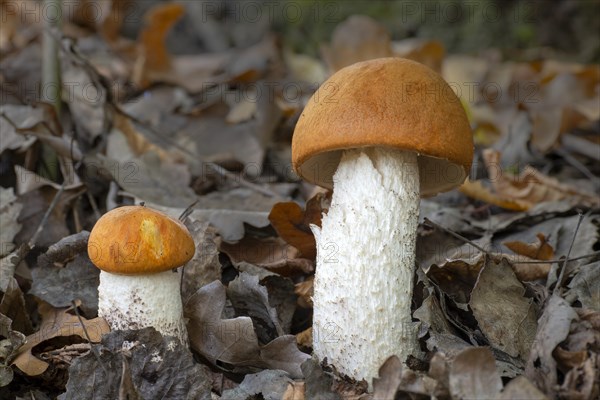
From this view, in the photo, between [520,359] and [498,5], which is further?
[498,5]

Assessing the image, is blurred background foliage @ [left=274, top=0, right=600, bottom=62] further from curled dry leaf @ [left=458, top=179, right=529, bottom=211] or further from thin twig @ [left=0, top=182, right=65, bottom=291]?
thin twig @ [left=0, top=182, right=65, bottom=291]

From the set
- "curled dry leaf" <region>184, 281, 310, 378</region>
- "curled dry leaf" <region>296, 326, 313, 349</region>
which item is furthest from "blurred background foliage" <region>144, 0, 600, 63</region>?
"curled dry leaf" <region>184, 281, 310, 378</region>

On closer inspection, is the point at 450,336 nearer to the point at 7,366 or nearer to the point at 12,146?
the point at 7,366

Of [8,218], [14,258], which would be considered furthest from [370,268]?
[8,218]

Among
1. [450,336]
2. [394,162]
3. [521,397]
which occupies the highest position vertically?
[394,162]

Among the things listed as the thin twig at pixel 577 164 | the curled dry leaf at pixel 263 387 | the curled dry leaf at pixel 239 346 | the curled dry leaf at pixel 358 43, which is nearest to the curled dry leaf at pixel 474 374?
the curled dry leaf at pixel 263 387

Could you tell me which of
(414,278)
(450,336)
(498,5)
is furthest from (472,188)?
(498,5)

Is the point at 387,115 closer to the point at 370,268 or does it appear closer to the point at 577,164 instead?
the point at 370,268
